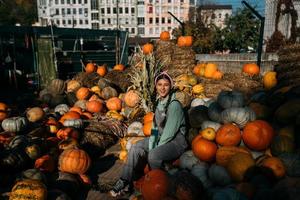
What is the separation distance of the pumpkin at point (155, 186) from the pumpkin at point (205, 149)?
644mm

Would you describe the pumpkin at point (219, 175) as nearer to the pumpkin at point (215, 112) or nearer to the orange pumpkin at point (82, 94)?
the pumpkin at point (215, 112)

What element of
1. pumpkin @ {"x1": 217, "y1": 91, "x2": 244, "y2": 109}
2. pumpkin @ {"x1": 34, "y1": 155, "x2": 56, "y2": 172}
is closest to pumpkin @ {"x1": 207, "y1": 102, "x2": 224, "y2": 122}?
pumpkin @ {"x1": 217, "y1": 91, "x2": 244, "y2": 109}

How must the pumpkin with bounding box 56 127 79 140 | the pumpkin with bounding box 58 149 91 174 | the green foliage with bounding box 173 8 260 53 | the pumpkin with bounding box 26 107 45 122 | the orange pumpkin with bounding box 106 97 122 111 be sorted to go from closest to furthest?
the pumpkin with bounding box 58 149 91 174, the pumpkin with bounding box 56 127 79 140, the pumpkin with bounding box 26 107 45 122, the orange pumpkin with bounding box 106 97 122 111, the green foliage with bounding box 173 8 260 53

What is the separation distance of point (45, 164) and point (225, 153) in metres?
2.83

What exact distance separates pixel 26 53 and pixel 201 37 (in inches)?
380

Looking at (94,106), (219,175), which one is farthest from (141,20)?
(219,175)

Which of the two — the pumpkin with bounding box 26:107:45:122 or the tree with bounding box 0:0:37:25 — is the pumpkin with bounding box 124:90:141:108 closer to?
the pumpkin with bounding box 26:107:45:122

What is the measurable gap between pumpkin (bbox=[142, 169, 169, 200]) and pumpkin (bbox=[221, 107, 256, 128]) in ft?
4.59

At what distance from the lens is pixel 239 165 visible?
419 cm

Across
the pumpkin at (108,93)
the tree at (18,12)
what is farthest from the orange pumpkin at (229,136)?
the tree at (18,12)

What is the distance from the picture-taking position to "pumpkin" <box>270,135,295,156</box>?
4.40 m

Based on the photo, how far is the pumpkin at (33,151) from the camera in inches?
221

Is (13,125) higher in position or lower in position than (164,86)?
lower

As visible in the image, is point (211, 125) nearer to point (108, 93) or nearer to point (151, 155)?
point (151, 155)
